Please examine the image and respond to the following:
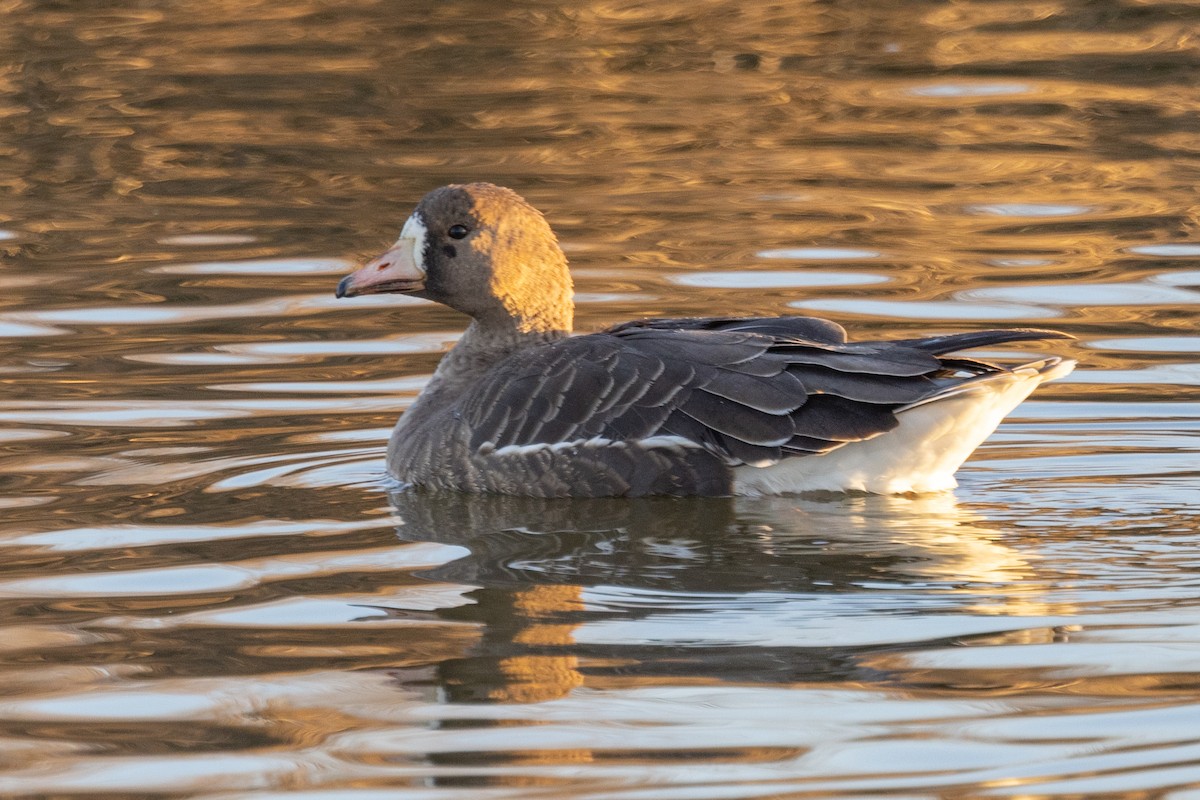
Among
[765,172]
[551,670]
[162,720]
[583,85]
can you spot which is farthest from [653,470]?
[583,85]

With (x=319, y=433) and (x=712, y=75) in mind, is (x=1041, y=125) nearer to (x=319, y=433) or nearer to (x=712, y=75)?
(x=712, y=75)

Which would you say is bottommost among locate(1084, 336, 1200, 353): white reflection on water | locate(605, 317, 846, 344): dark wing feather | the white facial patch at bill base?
locate(1084, 336, 1200, 353): white reflection on water

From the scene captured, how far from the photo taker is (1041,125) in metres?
16.8

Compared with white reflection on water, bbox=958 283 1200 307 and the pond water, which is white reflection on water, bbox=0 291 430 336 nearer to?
the pond water

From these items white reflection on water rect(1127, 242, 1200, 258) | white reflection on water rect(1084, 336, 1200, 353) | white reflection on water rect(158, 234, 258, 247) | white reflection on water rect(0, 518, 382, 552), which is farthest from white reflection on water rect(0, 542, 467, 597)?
white reflection on water rect(1127, 242, 1200, 258)

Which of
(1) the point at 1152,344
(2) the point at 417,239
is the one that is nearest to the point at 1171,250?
(1) the point at 1152,344

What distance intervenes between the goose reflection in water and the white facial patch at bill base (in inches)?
42.4

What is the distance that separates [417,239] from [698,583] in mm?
2670

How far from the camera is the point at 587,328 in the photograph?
11562 millimetres

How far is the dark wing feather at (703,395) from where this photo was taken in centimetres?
811

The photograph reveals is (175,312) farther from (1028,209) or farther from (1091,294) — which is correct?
(1028,209)

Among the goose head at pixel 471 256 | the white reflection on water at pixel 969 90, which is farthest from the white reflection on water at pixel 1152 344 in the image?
the white reflection on water at pixel 969 90

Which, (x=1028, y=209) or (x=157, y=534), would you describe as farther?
(x=1028, y=209)

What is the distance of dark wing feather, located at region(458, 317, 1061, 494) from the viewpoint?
8109mm
